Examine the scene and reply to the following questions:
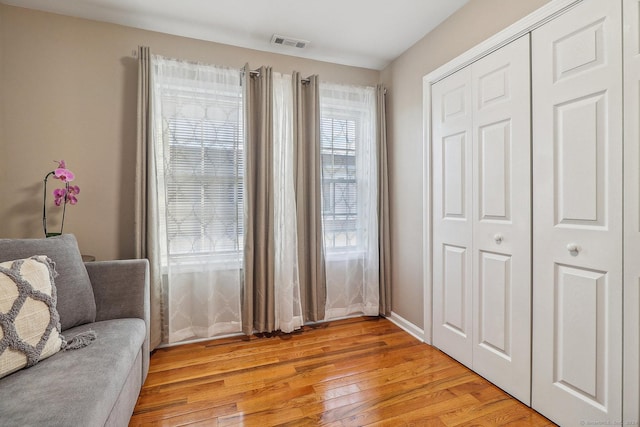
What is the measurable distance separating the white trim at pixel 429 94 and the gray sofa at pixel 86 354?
2036 mm

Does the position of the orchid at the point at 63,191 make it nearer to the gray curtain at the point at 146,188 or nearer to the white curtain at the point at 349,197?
the gray curtain at the point at 146,188

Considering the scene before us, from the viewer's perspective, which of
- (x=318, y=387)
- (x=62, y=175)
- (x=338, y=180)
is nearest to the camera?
(x=318, y=387)

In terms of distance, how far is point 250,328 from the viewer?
2516 mm

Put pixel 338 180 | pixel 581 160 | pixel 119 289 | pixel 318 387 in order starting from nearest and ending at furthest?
pixel 581 160 < pixel 119 289 < pixel 318 387 < pixel 338 180

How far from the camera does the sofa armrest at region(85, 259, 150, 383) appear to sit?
5.56ft

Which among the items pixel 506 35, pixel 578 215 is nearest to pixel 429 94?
pixel 506 35

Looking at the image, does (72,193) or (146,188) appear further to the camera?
(146,188)

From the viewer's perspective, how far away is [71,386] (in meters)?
1.04

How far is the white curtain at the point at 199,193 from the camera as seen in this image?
7.59 feet

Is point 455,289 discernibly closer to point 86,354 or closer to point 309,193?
point 309,193

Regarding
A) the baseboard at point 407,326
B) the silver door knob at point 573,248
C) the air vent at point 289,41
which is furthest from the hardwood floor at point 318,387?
the air vent at point 289,41

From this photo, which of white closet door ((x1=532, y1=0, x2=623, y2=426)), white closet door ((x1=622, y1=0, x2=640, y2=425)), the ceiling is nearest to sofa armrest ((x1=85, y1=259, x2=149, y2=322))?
the ceiling

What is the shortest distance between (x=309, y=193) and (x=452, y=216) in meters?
1.21

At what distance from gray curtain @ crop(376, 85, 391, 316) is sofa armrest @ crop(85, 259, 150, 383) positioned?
2.01 metres
